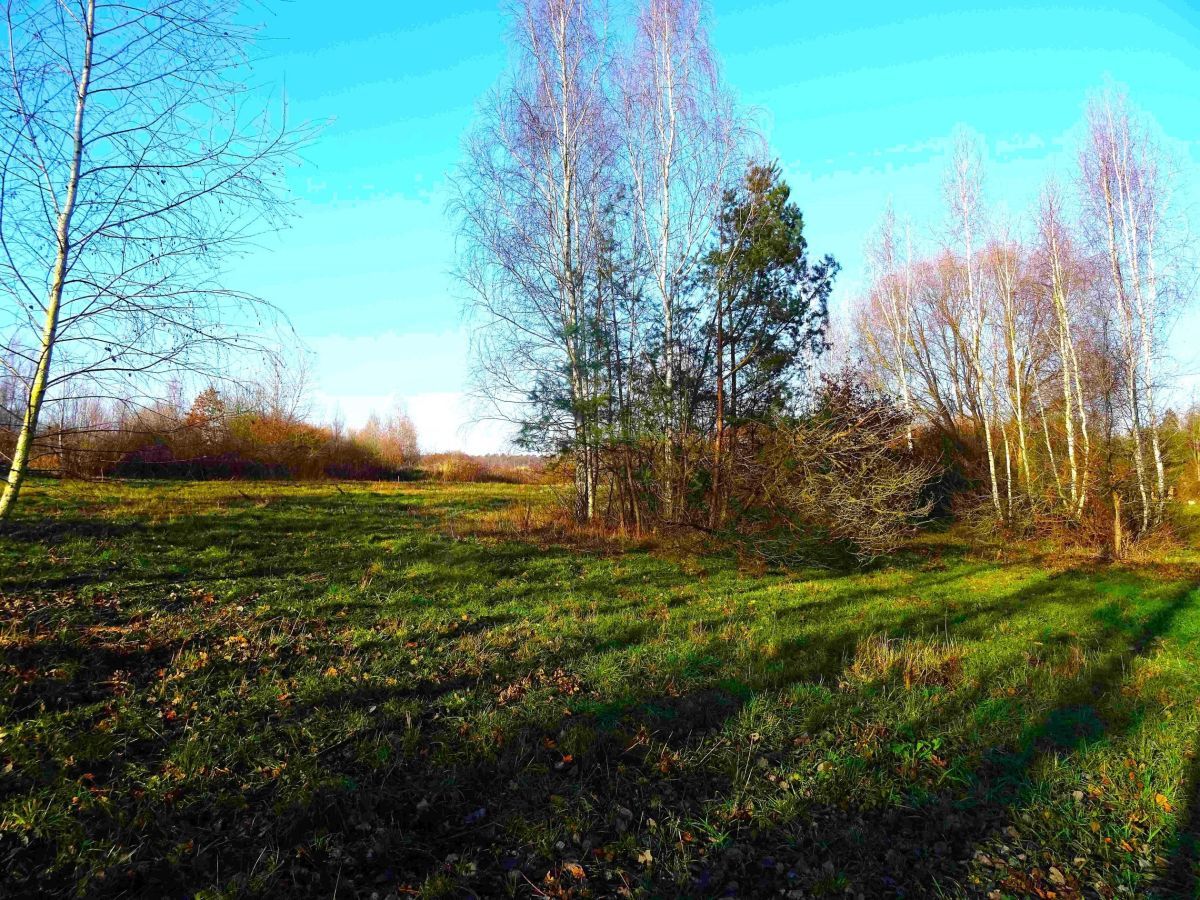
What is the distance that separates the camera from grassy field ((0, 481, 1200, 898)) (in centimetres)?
305

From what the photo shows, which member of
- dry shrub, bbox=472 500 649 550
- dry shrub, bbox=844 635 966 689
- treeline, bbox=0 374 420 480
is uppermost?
treeline, bbox=0 374 420 480

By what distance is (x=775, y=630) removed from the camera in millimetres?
7156

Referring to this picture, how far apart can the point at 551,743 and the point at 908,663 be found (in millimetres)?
3809

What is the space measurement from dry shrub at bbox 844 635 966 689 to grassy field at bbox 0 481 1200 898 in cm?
5

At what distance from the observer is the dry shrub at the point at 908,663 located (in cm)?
558

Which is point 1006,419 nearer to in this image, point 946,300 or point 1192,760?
point 946,300

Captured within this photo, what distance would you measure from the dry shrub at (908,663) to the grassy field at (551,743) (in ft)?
0.17

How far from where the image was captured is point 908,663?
5.80m

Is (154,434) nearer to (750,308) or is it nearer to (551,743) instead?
(551,743)

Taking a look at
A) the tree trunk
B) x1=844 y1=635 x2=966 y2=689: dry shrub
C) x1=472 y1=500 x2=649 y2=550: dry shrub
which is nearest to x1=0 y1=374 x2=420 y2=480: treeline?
the tree trunk

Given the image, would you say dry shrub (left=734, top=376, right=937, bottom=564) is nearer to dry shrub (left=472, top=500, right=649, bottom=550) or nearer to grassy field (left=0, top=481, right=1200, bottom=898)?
dry shrub (left=472, top=500, right=649, bottom=550)

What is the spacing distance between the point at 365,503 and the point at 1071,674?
16.3 meters

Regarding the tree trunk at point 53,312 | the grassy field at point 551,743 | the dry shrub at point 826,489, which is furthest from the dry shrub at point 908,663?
the tree trunk at point 53,312

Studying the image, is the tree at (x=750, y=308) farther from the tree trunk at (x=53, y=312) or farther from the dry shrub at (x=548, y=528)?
the tree trunk at (x=53, y=312)
